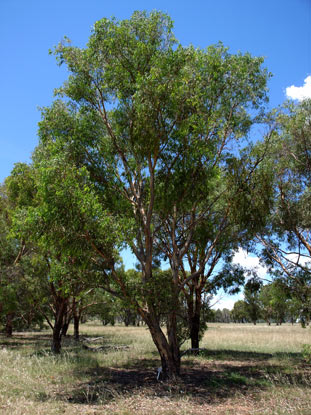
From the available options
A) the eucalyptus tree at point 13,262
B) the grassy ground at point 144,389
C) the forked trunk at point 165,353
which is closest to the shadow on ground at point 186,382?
the grassy ground at point 144,389

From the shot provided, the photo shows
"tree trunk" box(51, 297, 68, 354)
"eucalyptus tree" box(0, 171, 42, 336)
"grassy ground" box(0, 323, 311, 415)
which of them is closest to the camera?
"grassy ground" box(0, 323, 311, 415)

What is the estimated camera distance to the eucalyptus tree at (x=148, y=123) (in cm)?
992

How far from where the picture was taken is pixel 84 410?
7.27 metres

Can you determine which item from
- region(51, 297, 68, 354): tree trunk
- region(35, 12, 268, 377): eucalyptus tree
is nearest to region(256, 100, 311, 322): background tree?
region(35, 12, 268, 377): eucalyptus tree

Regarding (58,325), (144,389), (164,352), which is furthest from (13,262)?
(144,389)

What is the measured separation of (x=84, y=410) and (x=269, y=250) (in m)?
12.3

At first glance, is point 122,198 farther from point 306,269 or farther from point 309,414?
point 306,269

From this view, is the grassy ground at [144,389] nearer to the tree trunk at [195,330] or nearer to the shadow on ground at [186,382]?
the shadow on ground at [186,382]

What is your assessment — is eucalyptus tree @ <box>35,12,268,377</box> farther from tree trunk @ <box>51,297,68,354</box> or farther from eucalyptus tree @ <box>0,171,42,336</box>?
tree trunk @ <box>51,297,68,354</box>

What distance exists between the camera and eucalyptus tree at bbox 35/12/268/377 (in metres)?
9.92

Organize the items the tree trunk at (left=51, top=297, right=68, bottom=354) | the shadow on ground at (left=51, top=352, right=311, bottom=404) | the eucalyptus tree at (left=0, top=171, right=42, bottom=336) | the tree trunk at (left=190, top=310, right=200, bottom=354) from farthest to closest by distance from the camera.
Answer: the tree trunk at (left=190, top=310, right=200, bottom=354) → the eucalyptus tree at (left=0, top=171, right=42, bottom=336) → the tree trunk at (left=51, top=297, right=68, bottom=354) → the shadow on ground at (left=51, top=352, right=311, bottom=404)

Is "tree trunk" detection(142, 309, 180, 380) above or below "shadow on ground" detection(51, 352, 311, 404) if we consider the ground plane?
above

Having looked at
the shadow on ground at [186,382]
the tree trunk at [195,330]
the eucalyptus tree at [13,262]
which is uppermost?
the eucalyptus tree at [13,262]

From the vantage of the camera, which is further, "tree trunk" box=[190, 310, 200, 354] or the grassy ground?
"tree trunk" box=[190, 310, 200, 354]
